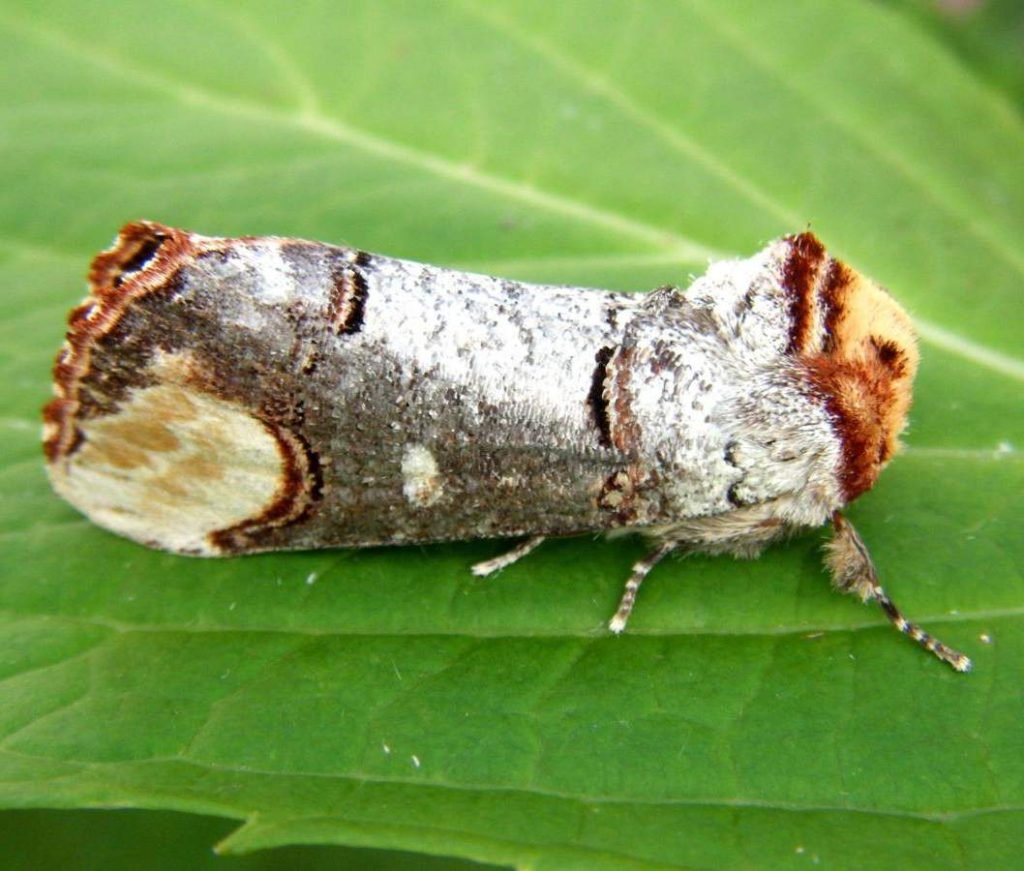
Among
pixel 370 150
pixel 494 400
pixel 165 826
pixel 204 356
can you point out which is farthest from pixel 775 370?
pixel 165 826

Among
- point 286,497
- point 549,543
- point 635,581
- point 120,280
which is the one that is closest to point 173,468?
point 286,497

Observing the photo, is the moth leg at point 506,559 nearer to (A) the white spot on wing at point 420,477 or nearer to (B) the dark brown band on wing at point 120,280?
(A) the white spot on wing at point 420,477

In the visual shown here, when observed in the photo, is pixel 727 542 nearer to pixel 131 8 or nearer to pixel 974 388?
pixel 974 388

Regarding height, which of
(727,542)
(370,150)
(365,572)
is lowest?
(365,572)

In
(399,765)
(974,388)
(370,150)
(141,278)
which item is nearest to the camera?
(399,765)

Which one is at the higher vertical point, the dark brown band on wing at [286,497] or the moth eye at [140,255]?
the moth eye at [140,255]

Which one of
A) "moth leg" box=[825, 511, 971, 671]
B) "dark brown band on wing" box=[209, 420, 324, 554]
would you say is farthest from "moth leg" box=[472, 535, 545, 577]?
"moth leg" box=[825, 511, 971, 671]

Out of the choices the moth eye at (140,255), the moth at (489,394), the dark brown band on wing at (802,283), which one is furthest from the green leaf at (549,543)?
the moth eye at (140,255)
